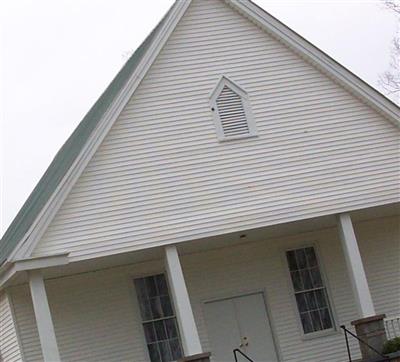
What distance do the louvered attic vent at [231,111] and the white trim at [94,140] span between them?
4.94 ft

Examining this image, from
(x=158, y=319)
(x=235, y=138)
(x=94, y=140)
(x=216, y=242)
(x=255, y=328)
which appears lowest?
(x=255, y=328)

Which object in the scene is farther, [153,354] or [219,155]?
[153,354]

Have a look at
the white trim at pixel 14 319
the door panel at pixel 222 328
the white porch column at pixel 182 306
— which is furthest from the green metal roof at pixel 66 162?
the door panel at pixel 222 328

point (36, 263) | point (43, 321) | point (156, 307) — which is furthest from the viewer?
point (156, 307)

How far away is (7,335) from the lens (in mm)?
19891

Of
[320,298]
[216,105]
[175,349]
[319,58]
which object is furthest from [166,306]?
[319,58]

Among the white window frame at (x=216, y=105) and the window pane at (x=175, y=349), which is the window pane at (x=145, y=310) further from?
the white window frame at (x=216, y=105)

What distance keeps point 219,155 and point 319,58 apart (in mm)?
3044

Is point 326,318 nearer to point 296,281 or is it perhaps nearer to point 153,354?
point 296,281

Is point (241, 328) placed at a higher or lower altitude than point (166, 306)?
lower

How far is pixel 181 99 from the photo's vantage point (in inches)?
746

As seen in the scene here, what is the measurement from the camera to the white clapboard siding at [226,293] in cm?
1936

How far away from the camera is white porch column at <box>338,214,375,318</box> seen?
19.0m

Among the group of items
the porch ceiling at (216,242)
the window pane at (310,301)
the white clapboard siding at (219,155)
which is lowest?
the window pane at (310,301)
